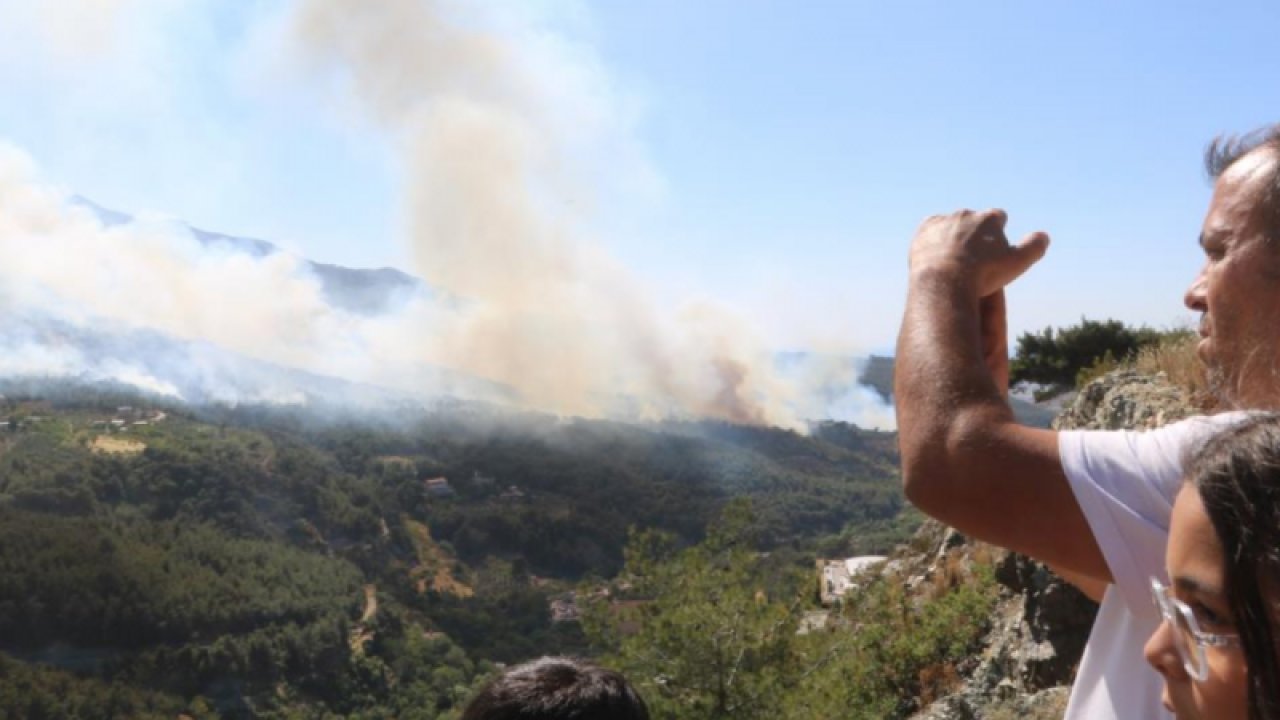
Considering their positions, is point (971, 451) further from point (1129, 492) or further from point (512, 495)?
point (512, 495)

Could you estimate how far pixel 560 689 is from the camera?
6.85 feet

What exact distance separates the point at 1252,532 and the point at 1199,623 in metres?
0.12

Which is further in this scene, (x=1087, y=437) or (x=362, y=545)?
(x=362, y=545)

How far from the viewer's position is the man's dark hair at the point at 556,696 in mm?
2043

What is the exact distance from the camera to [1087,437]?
133 centimetres

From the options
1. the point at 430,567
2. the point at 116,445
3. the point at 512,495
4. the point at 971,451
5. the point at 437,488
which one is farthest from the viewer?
the point at 512,495

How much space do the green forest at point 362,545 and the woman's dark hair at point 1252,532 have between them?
427 inches

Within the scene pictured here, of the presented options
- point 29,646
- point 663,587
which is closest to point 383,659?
point 29,646

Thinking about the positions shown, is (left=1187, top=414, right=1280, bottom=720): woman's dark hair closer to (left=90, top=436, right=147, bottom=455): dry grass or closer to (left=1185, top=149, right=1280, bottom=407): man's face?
(left=1185, top=149, right=1280, bottom=407): man's face

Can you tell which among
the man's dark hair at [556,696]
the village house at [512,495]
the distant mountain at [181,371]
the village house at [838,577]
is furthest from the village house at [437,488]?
the man's dark hair at [556,696]

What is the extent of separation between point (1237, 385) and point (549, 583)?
79309 mm

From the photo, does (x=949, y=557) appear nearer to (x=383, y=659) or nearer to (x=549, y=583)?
(x=383, y=659)

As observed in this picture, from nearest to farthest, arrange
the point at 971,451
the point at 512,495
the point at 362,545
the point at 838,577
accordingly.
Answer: the point at 971,451
the point at 838,577
the point at 362,545
the point at 512,495

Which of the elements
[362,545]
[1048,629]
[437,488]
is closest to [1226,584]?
[1048,629]
